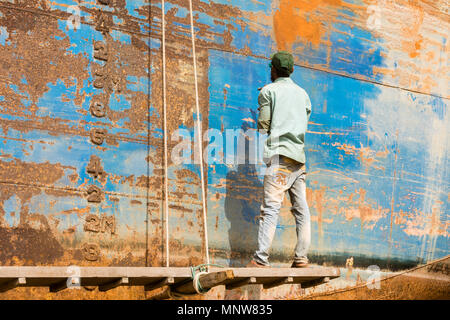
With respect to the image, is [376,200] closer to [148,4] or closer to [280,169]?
[280,169]

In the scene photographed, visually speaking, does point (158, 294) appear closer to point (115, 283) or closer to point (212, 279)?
point (115, 283)

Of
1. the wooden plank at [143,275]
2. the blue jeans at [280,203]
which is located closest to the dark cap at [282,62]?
the blue jeans at [280,203]

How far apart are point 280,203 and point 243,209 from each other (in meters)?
0.96

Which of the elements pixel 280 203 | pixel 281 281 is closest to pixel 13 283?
pixel 281 281

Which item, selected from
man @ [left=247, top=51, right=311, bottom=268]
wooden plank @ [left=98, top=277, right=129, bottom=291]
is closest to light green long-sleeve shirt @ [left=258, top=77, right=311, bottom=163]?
man @ [left=247, top=51, right=311, bottom=268]

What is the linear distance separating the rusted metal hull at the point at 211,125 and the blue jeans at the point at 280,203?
883 mm

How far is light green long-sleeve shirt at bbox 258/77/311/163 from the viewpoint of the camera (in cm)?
540

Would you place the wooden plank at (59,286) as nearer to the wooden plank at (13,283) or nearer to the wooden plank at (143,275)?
the wooden plank at (143,275)

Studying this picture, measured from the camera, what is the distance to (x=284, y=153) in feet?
17.5

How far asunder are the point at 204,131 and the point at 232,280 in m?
1.63

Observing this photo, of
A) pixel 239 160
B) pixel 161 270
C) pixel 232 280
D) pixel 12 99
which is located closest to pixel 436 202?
pixel 239 160

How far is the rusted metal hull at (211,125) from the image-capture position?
5.43 metres

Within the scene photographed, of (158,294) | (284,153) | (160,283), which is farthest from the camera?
(158,294)

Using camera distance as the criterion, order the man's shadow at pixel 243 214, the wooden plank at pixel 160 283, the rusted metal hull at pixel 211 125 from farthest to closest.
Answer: the man's shadow at pixel 243 214 → the rusted metal hull at pixel 211 125 → the wooden plank at pixel 160 283
